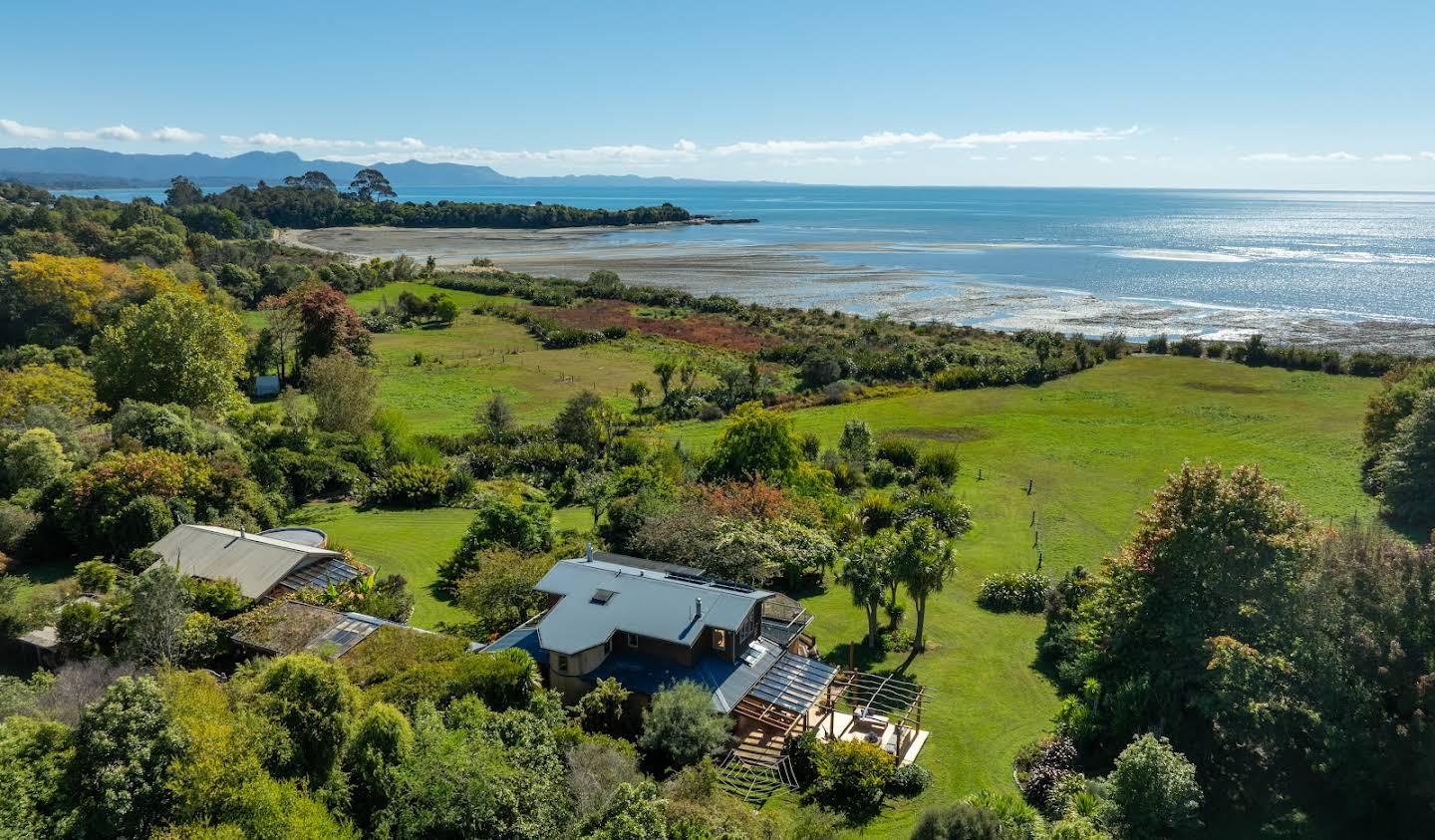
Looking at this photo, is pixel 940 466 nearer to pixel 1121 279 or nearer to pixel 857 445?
pixel 857 445

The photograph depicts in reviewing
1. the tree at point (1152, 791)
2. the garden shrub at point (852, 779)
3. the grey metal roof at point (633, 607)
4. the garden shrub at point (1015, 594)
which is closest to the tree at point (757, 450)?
the garden shrub at point (1015, 594)

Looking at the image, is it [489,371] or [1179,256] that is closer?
[489,371]

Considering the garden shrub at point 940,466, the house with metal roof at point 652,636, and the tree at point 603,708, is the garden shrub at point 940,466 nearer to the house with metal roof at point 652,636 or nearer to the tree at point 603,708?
the house with metal roof at point 652,636

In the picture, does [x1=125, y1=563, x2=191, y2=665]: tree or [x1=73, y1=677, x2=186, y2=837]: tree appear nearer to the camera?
[x1=73, y1=677, x2=186, y2=837]: tree

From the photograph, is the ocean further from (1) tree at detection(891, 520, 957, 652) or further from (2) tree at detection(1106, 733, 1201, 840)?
(2) tree at detection(1106, 733, 1201, 840)

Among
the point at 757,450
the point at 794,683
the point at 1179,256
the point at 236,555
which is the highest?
the point at 1179,256

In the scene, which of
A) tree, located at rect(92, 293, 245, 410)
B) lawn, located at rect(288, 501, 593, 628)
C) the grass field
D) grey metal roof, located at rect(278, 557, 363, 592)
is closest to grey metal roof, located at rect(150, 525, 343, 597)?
grey metal roof, located at rect(278, 557, 363, 592)

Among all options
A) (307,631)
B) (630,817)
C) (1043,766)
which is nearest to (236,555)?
(307,631)
